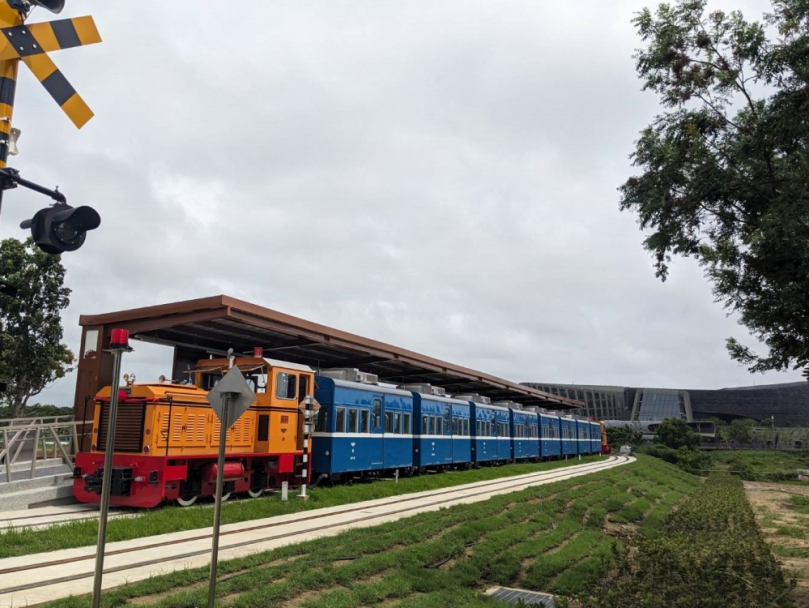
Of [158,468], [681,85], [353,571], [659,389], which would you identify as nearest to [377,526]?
[353,571]

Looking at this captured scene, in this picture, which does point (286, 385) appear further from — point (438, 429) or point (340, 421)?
point (438, 429)

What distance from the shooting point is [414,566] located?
31.0ft

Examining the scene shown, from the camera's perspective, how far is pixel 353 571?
343 inches

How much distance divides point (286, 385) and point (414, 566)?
8.90 meters

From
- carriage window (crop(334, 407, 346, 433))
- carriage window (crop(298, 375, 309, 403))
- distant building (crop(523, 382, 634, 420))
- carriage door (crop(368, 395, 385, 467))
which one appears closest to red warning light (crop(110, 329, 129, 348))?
carriage window (crop(298, 375, 309, 403))

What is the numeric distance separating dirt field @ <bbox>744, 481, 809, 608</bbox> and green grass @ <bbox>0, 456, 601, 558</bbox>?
10356 mm

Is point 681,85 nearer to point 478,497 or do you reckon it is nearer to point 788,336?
point 788,336

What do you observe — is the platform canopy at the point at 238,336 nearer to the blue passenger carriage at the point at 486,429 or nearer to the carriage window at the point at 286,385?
the carriage window at the point at 286,385

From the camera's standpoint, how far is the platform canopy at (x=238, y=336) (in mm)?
16516

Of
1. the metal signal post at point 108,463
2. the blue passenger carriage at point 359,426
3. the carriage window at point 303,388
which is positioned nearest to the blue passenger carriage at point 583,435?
the blue passenger carriage at point 359,426

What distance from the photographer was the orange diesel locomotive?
1367cm

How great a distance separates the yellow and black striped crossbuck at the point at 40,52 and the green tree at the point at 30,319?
19.1m

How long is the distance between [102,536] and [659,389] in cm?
11401

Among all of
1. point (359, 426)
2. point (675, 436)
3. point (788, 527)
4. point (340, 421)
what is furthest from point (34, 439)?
point (675, 436)
